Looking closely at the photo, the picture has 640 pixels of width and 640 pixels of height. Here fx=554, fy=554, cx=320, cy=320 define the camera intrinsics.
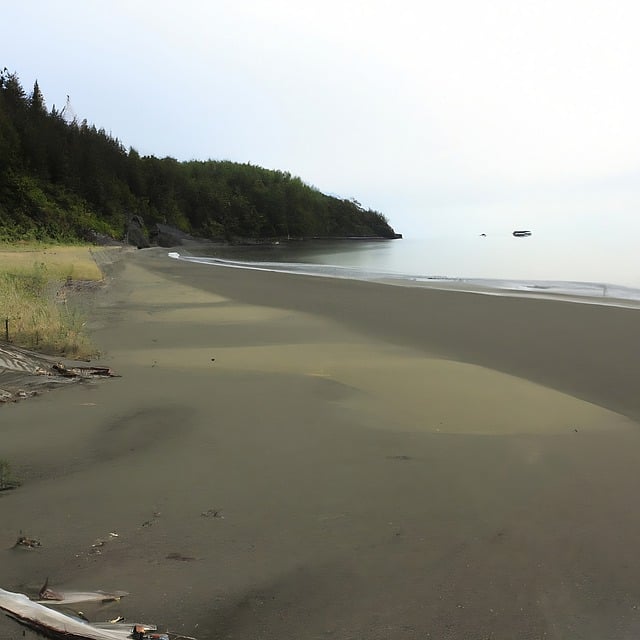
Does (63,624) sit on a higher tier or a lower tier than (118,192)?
lower

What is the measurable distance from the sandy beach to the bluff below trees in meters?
30.8

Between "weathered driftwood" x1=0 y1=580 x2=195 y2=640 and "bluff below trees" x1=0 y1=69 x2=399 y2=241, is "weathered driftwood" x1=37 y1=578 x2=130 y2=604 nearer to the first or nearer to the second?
"weathered driftwood" x1=0 y1=580 x2=195 y2=640

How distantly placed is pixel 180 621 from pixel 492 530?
62.6 inches

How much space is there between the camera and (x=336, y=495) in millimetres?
3156

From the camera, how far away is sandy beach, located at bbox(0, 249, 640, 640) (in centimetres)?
217

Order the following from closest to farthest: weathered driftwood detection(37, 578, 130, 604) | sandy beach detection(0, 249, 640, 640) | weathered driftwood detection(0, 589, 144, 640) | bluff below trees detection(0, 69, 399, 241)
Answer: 1. weathered driftwood detection(0, 589, 144, 640)
2. weathered driftwood detection(37, 578, 130, 604)
3. sandy beach detection(0, 249, 640, 640)
4. bluff below trees detection(0, 69, 399, 241)

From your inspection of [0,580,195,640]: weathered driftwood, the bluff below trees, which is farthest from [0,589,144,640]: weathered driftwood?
the bluff below trees

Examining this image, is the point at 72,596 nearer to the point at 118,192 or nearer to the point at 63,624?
the point at 63,624

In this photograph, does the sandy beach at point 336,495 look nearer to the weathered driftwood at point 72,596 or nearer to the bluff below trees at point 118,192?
the weathered driftwood at point 72,596

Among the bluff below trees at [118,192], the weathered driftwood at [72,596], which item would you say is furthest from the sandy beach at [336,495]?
the bluff below trees at [118,192]

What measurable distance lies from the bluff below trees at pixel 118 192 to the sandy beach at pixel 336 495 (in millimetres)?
30790

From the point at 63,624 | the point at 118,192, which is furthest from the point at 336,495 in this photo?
the point at 118,192

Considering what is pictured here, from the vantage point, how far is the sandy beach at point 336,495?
2.17 m

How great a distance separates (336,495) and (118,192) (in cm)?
6492
